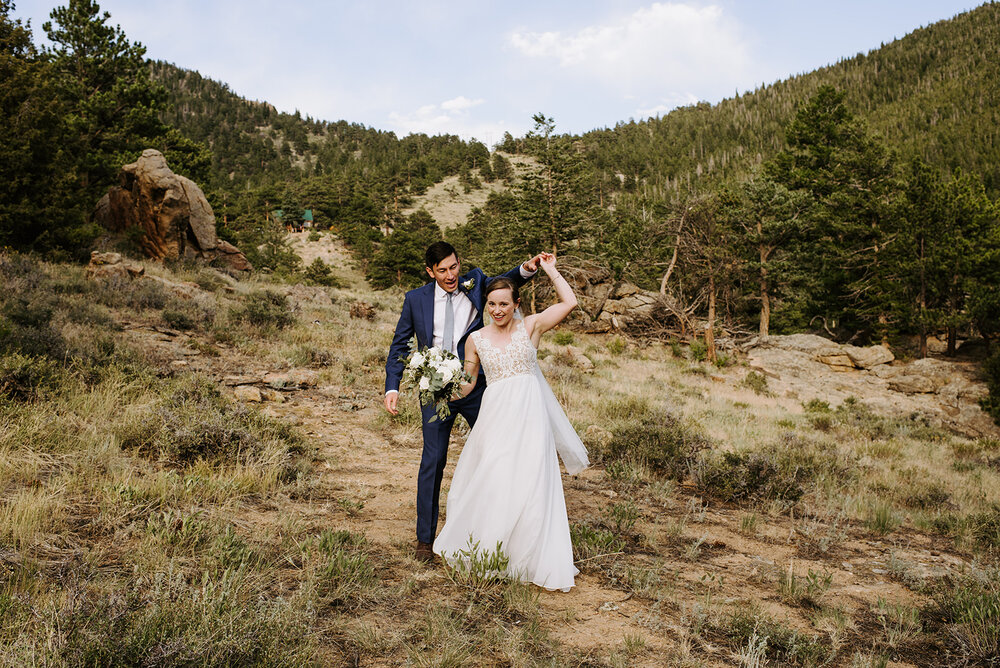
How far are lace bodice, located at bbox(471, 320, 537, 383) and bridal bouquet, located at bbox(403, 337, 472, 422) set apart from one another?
191 mm

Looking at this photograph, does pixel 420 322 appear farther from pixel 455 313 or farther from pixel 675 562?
pixel 675 562

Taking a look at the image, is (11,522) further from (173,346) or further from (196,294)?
(196,294)

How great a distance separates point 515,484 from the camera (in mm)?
3568

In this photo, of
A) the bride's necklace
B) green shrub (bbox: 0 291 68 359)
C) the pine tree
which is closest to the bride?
the bride's necklace

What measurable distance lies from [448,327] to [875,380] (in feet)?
70.6

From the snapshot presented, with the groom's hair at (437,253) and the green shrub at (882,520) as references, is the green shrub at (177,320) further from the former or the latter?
the green shrub at (882,520)

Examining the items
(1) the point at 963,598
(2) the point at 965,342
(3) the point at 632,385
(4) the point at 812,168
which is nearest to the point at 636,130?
(4) the point at 812,168

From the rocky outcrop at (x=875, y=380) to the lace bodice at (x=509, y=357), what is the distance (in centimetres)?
1571

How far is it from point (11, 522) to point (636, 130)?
450 feet

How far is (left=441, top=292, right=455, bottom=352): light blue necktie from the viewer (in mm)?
3994

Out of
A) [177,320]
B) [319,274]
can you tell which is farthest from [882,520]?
[319,274]

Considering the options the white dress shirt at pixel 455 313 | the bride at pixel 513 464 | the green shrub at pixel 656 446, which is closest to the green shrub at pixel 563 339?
the green shrub at pixel 656 446

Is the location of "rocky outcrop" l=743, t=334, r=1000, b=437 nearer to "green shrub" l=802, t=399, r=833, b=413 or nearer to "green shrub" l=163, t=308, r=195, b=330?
"green shrub" l=802, t=399, r=833, b=413

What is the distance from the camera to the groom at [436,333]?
3.87 m
